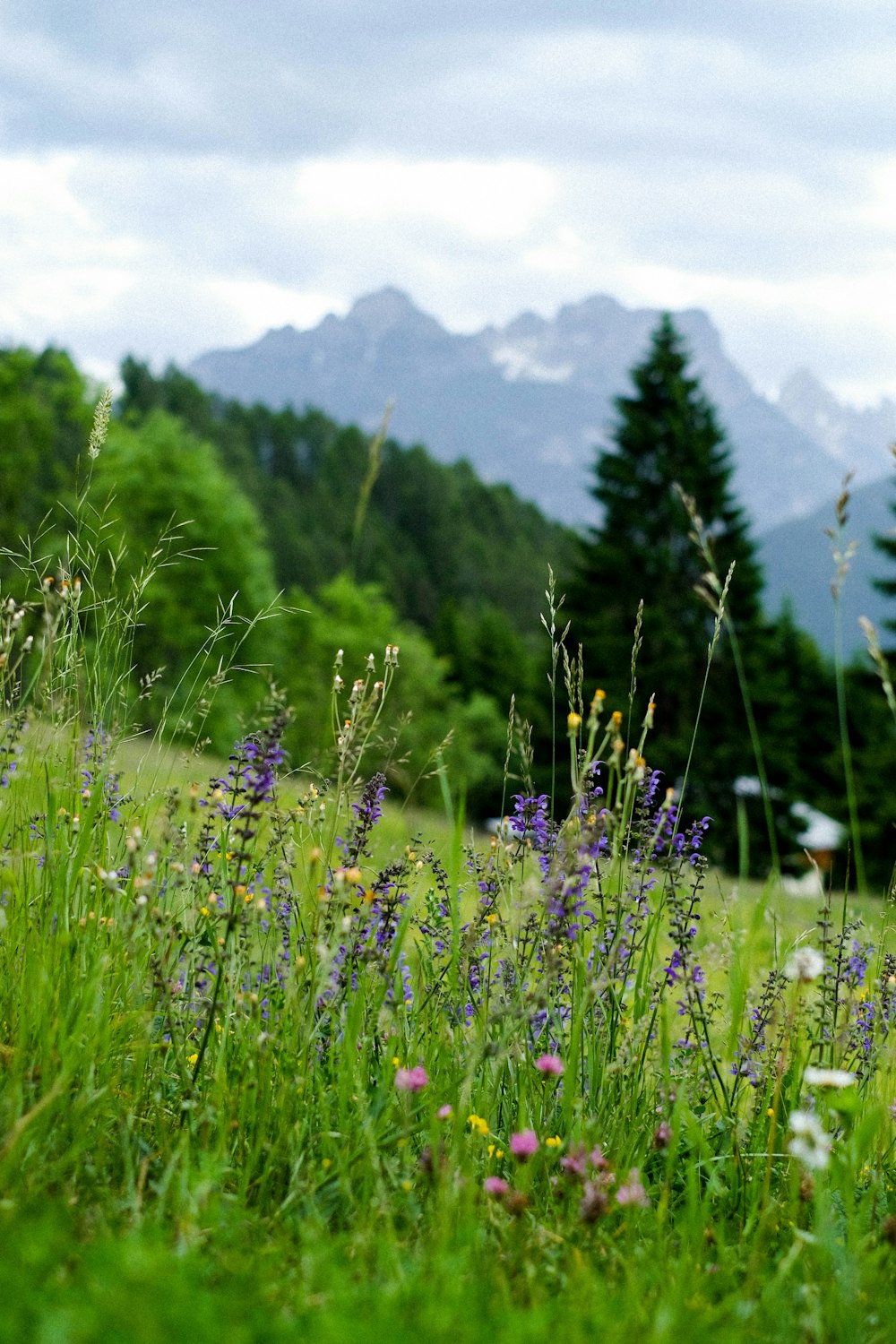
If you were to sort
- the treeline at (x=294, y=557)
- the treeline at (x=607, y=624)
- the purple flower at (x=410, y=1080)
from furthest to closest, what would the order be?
1. the treeline at (x=607, y=624)
2. the treeline at (x=294, y=557)
3. the purple flower at (x=410, y=1080)

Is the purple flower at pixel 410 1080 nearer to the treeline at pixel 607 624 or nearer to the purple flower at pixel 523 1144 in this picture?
the purple flower at pixel 523 1144

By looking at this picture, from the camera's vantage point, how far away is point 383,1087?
2.54 m

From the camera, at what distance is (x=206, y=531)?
1449 inches

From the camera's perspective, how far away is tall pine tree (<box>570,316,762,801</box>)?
3041 cm

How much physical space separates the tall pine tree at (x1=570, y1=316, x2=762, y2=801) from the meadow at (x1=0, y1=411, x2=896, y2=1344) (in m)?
27.0

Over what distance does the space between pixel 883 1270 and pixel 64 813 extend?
2.22 metres

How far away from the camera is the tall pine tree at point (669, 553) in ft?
99.8

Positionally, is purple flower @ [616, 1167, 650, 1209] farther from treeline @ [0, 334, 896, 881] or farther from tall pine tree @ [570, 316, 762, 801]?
tall pine tree @ [570, 316, 762, 801]

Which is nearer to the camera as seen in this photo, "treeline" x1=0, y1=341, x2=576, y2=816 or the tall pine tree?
"treeline" x1=0, y1=341, x2=576, y2=816

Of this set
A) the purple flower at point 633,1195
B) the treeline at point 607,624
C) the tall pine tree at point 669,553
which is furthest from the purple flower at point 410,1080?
the tall pine tree at point 669,553

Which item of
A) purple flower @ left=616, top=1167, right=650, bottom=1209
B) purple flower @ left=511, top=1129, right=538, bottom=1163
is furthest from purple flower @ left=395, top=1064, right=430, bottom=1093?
purple flower @ left=616, top=1167, right=650, bottom=1209

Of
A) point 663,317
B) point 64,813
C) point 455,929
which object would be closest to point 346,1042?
point 455,929

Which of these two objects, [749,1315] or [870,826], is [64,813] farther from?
[870,826]

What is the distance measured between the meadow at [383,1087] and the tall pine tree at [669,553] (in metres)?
27.0
